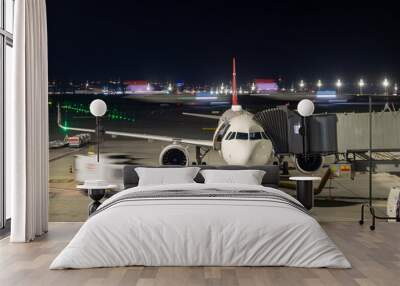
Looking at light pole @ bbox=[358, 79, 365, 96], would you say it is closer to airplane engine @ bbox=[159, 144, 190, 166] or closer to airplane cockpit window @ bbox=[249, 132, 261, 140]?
airplane cockpit window @ bbox=[249, 132, 261, 140]

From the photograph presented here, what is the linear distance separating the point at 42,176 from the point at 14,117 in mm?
879

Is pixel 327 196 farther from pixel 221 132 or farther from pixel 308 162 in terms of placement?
pixel 221 132

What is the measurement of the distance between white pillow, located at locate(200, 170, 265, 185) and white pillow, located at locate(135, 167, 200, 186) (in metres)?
0.22

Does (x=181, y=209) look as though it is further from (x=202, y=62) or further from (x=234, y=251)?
(x=202, y=62)

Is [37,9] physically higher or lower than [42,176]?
higher

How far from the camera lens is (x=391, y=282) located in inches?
188

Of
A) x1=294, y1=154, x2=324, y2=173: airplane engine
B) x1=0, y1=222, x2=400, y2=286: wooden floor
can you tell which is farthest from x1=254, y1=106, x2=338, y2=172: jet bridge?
x1=0, y1=222, x2=400, y2=286: wooden floor

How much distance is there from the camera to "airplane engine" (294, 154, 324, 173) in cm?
1139

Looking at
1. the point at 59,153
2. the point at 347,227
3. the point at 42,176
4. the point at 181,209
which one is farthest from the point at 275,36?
the point at 59,153

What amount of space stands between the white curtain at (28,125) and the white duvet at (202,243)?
161cm

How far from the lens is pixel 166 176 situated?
24.5 ft

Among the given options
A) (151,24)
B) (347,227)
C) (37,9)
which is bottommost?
(347,227)

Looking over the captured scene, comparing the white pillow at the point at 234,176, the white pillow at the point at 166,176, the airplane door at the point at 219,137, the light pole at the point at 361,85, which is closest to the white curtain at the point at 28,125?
the white pillow at the point at 166,176

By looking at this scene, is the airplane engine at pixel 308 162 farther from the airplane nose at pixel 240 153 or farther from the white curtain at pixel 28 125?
the white curtain at pixel 28 125
